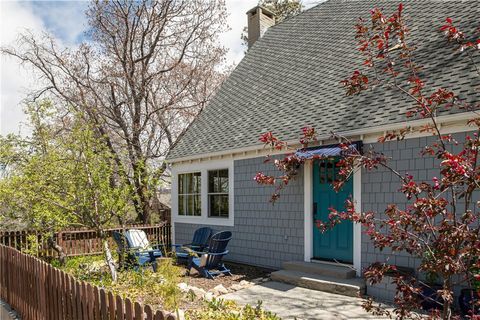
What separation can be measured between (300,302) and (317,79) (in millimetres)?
5776

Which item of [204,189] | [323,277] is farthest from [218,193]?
[323,277]

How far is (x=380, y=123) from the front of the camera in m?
6.57

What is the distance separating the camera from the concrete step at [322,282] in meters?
6.33

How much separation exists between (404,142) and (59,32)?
52.1 ft

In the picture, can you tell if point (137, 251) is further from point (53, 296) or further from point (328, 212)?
point (328, 212)

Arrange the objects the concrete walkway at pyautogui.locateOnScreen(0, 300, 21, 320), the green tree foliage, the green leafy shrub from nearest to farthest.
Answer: the green leafy shrub, the concrete walkway at pyautogui.locateOnScreen(0, 300, 21, 320), the green tree foliage

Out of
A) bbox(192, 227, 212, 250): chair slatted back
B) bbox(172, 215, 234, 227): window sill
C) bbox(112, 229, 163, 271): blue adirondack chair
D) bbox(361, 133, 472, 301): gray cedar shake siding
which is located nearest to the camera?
bbox(361, 133, 472, 301): gray cedar shake siding

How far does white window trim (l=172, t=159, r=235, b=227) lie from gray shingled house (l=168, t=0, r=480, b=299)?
32 mm

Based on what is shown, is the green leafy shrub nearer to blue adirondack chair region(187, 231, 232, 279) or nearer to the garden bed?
the garden bed

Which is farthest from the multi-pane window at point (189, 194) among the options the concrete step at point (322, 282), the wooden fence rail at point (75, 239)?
the concrete step at point (322, 282)

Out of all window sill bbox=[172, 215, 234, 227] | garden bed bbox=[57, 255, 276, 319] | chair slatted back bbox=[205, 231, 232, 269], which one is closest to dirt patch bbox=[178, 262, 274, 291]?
garden bed bbox=[57, 255, 276, 319]

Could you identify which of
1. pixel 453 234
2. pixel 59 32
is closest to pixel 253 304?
pixel 453 234

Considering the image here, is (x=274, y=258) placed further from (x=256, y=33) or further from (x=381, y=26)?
(x=256, y=33)

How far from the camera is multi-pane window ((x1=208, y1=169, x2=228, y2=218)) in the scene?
34.5ft
